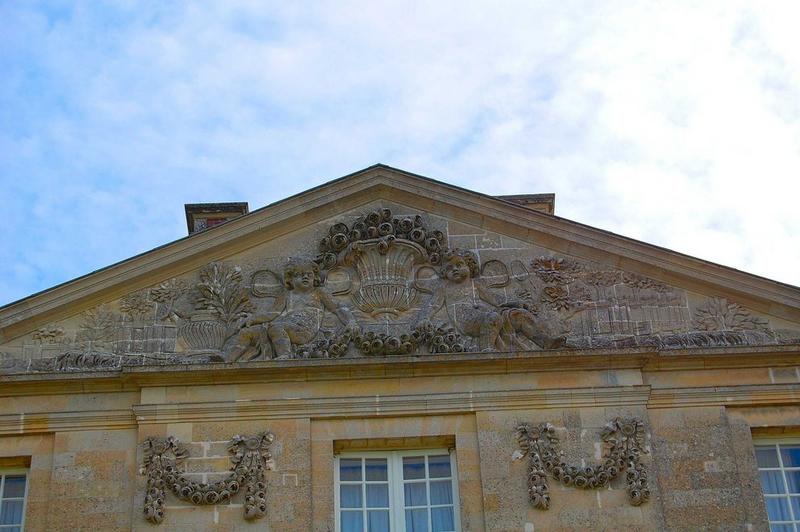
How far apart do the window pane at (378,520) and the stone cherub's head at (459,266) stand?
104 inches

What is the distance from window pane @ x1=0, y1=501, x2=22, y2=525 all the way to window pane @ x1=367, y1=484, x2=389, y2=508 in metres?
3.41

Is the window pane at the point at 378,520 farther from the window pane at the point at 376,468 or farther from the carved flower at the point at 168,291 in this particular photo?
the carved flower at the point at 168,291

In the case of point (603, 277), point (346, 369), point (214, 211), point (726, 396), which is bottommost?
point (726, 396)

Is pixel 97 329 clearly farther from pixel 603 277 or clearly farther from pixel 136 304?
pixel 603 277

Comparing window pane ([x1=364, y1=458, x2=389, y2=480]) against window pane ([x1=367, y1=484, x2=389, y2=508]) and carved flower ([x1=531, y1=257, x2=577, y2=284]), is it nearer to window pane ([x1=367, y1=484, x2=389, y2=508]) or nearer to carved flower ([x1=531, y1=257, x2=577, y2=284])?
window pane ([x1=367, y1=484, x2=389, y2=508])

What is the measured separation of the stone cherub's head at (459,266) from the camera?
48.6 ft

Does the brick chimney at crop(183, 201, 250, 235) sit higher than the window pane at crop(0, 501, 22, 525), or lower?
higher

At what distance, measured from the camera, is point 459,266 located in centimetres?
1487

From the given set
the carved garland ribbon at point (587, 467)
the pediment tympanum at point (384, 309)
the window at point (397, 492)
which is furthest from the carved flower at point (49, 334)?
the carved garland ribbon at point (587, 467)

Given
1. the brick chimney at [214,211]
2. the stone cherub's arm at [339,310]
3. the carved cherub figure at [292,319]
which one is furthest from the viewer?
the brick chimney at [214,211]

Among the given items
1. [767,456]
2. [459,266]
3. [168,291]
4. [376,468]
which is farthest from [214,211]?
[767,456]

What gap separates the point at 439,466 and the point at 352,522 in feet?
3.37

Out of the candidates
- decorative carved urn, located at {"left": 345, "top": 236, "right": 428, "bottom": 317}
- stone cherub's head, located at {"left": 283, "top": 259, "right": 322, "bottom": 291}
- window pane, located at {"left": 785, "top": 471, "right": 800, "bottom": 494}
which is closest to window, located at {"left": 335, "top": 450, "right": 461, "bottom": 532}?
decorative carved urn, located at {"left": 345, "top": 236, "right": 428, "bottom": 317}

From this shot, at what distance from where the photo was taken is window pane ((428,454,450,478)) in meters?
13.9
